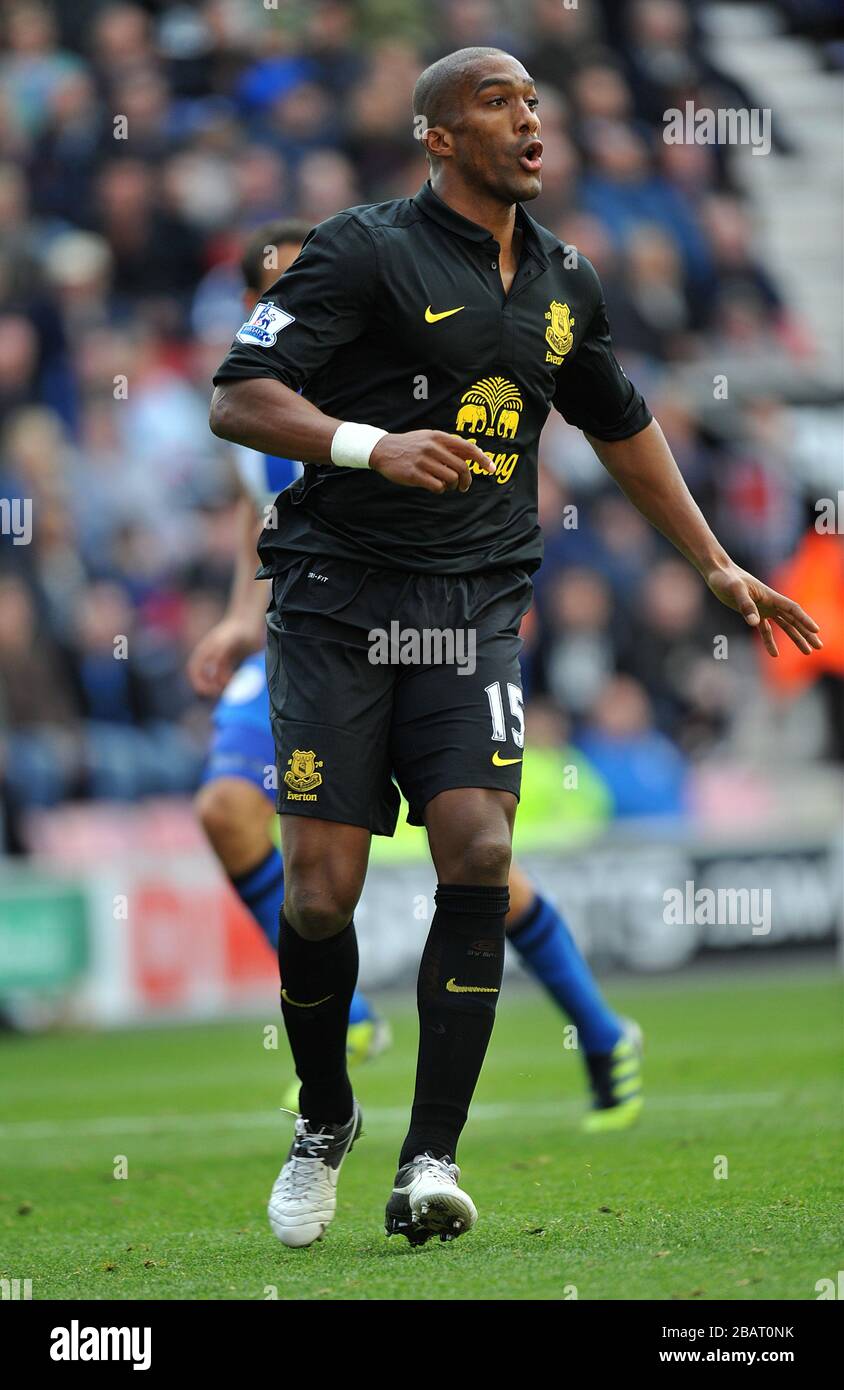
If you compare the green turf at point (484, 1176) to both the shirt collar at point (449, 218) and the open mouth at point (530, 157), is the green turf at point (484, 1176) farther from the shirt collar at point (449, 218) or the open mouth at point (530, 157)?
the open mouth at point (530, 157)

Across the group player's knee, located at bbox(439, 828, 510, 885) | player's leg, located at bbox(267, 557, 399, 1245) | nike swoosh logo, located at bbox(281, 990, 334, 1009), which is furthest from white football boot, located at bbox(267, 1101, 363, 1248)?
player's knee, located at bbox(439, 828, 510, 885)

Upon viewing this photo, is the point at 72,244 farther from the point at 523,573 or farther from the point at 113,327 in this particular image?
the point at 523,573

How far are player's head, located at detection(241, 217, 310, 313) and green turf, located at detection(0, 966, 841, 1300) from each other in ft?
8.72

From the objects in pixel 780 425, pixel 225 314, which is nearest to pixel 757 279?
pixel 780 425

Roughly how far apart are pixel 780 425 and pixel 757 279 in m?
1.99

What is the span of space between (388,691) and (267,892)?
1.94m

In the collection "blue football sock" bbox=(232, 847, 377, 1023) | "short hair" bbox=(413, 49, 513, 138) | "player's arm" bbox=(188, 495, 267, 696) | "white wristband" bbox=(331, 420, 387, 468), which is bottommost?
"blue football sock" bbox=(232, 847, 377, 1023)

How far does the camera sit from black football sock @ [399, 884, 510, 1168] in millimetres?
4562

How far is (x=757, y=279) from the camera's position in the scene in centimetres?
1688

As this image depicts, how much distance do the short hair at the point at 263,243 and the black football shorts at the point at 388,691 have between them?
88.1 inches

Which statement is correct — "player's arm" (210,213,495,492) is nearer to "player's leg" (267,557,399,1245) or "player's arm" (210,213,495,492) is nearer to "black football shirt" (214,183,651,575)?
"black football shirt" (214,183,651,575)

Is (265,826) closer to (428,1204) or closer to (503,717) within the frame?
(503,717)

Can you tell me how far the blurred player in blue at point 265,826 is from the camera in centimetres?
648
